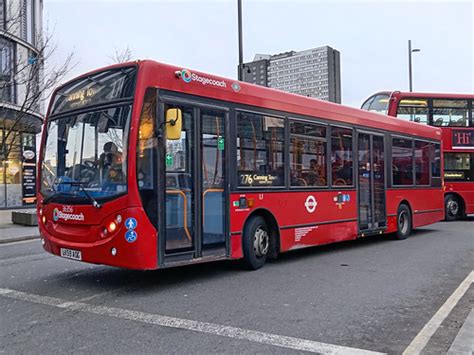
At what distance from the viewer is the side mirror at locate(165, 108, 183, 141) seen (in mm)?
6598

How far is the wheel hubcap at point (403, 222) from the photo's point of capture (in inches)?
496

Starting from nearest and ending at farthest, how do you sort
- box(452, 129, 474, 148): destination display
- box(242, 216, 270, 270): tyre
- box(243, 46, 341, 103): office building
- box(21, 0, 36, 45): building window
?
box(242, 216, 270, 270): tyre → box(452, 129, 474, 148): destination display → box(243, 46, 341, 103): office building → box(21, 0, 36, 45): building window

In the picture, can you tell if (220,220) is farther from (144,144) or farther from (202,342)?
(202,342)

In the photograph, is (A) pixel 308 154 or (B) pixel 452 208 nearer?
(A) pixel 308 154

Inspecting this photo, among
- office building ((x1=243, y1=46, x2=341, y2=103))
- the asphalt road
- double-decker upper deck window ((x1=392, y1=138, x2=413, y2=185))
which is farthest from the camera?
office building ((x1=243, y1=46, x2=341, y2=103))

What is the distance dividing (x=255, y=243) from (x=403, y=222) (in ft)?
20.4

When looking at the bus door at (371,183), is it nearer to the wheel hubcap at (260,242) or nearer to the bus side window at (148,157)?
the wheel hubcap at (260,242)

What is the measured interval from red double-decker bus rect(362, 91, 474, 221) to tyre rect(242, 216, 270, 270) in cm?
1209

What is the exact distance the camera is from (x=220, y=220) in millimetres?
7445

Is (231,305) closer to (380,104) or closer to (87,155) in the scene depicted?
(87,155)

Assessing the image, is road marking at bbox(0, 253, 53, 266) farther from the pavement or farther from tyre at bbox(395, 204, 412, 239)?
tyre at bbox(395, 204, 412, 239)

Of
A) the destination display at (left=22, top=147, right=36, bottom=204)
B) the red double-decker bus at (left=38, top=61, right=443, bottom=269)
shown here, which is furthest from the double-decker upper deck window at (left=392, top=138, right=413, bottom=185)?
the destination display at (left=22, top=147, right=36, bottom=204)

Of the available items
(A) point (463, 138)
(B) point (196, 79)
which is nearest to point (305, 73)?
(A) point (463, 138)

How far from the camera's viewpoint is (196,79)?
7188mm
